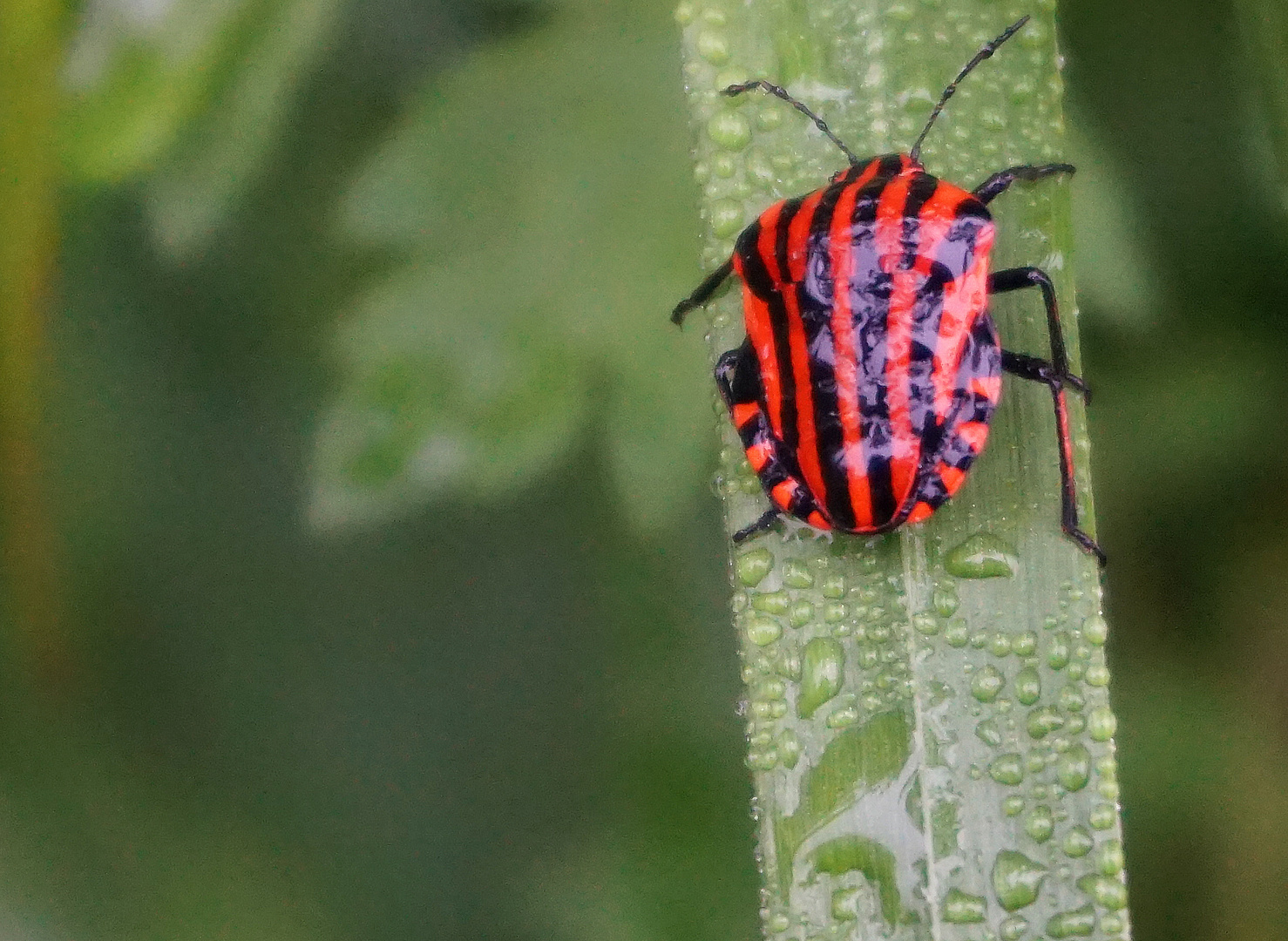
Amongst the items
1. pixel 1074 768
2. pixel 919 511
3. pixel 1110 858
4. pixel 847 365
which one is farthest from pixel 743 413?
pixel 1110 858

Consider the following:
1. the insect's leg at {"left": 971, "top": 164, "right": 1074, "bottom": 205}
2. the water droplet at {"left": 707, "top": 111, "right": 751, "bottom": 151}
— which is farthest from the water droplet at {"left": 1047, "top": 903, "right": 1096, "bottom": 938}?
the water droplet at {"left": 707, "top": 111, "right": 751, "bottom": 151}

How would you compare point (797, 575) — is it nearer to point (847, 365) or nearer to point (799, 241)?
point (847, 365)

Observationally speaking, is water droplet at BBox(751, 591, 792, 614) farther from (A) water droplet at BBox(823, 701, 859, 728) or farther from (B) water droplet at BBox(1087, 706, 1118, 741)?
(B) water droplet at BBox(1087, 706, 1118, 741)

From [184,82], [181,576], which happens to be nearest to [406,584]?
[181,576]

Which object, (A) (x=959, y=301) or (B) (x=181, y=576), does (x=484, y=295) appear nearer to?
(A) (x=959, y=301)

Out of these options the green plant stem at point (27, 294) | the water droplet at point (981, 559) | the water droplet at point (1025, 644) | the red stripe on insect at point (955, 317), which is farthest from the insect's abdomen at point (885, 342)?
the green plant stem at point (27, 294)
